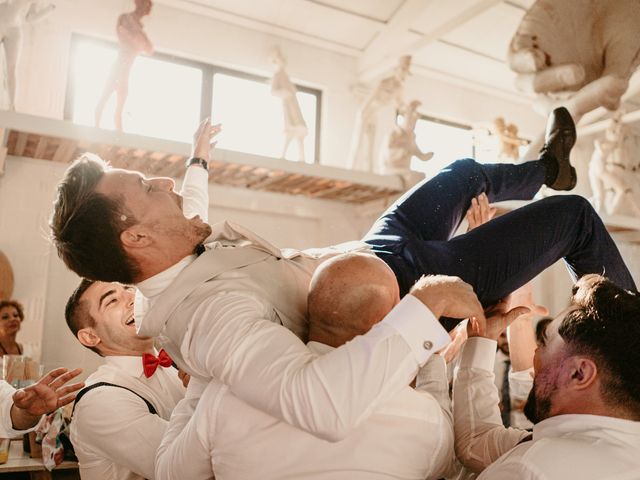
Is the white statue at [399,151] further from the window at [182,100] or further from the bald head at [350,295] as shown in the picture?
the bald head at [350,295]

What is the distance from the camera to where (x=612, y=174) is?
6.04 metres

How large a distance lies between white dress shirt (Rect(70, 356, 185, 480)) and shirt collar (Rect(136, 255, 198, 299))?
563mm

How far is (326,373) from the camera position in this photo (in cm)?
107

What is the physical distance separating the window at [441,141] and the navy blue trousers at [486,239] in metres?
5.25

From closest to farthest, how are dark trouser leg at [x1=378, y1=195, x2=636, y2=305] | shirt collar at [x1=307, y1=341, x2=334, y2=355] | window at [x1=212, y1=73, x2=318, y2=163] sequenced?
1. shirt collar at [x1=307, y1=341, x2=334, y2=355]
2. dark trouser leg at [x1=378, y1=195, x2=636, y2=305]
3. window at [x1=212, y1=73, x2=318, y2=163]

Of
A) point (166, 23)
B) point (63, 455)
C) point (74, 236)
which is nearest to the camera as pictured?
point (74, 236)

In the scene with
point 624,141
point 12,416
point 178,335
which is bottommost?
point 12,416

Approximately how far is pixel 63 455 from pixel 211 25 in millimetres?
4508

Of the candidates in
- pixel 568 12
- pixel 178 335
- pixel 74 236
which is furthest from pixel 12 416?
pixel 568 12

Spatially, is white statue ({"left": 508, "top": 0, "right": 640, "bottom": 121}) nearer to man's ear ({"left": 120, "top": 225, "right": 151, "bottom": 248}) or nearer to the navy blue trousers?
the navy blue trousers

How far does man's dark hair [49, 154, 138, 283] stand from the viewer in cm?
144

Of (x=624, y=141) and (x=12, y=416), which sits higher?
(x=624, y=141)

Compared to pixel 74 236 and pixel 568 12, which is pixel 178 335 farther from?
pixel 568 12

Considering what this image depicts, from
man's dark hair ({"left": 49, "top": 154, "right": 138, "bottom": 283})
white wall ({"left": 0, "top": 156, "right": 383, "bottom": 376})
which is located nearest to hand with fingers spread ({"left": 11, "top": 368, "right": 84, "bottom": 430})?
man's dark hair ({"left": 49, "top": 154, "right": 138, "bottom": 283})
